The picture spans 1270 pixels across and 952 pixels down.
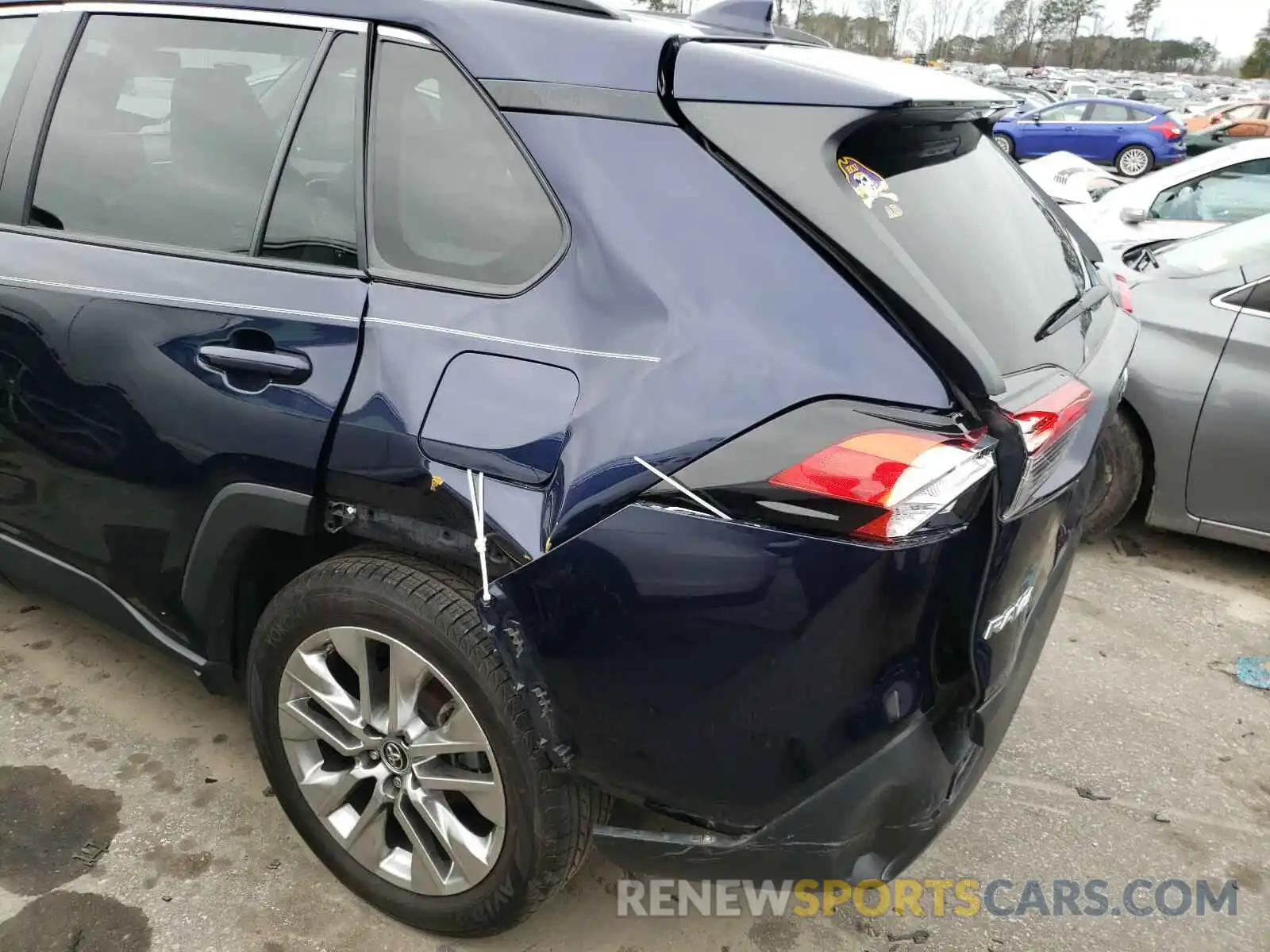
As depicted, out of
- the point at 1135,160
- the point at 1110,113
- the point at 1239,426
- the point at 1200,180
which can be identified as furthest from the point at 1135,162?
the point at 1239,426

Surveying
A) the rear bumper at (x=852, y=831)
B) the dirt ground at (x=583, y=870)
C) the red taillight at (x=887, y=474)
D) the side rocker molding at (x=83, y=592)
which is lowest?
the dirt ground at (x=583, y=870)

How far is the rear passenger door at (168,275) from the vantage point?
6.16ft

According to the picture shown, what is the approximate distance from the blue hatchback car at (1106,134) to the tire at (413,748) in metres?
22.8

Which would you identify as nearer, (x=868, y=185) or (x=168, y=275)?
(x=868, y=185)

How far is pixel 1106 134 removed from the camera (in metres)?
22.0

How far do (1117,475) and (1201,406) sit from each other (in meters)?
0.42

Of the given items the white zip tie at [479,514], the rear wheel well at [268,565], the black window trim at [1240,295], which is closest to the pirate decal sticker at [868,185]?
the white zip tie at [479,514]

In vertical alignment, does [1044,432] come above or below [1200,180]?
above

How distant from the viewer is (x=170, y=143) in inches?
84.5

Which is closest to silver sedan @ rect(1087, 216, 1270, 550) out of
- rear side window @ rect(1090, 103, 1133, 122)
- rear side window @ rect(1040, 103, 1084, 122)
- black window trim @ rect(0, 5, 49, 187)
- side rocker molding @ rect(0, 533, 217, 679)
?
side rocker molding @ rect(0, 533, 217, 679)

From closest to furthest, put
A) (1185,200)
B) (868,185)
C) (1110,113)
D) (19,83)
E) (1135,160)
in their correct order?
(868,185) < (19,83) < (1185,200) < (1135,160) < (1110,113)

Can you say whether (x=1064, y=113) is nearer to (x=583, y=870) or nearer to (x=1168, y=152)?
(x=1168, y=152)

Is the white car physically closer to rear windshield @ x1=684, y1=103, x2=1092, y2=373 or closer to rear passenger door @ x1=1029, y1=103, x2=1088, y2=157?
rear windshield @ x1=684, y1=103, x2=1092, y2=373

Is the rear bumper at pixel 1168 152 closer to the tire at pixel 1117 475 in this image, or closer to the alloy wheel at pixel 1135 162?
the alloy wheel at pixel 1135 162
